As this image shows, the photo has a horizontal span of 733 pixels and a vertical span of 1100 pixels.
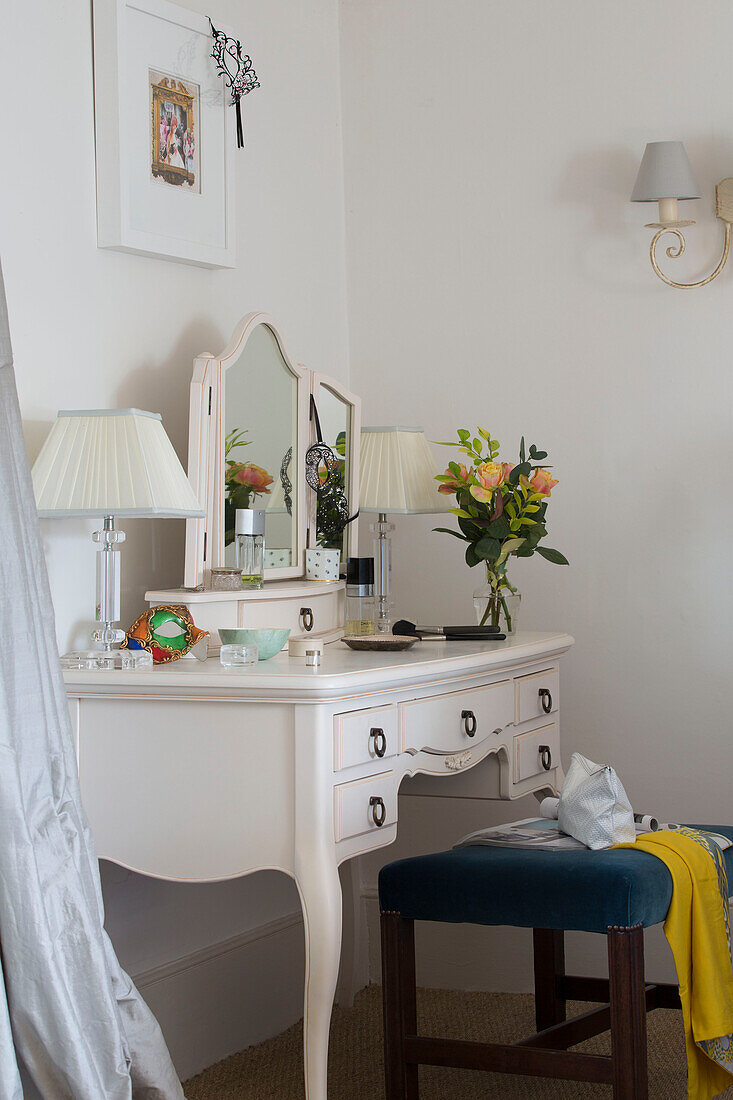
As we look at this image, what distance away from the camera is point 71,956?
5.62ft

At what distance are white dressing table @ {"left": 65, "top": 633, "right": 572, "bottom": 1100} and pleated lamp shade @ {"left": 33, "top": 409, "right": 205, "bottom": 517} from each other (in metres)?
0.27

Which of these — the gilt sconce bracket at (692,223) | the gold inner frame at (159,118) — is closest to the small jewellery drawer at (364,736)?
the gold inner frame at (159,118)

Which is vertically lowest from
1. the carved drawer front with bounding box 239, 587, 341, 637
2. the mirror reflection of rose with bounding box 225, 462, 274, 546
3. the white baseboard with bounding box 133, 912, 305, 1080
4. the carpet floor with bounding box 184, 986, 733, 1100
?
the carpet floor with bounding box 184, 986, 733, 1100

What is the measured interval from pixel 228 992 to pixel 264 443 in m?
1.17

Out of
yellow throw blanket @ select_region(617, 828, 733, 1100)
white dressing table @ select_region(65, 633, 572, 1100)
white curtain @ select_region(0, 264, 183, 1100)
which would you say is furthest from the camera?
yellow throw blanket @ select_region(617, 828, 733, 1100)

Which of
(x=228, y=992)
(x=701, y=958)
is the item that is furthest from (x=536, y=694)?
(x=228, y=992)

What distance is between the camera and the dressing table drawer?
232cm

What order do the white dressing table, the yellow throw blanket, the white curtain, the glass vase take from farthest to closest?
the glass vase
the yellow throw blanket
the white dressing table
the white curtain

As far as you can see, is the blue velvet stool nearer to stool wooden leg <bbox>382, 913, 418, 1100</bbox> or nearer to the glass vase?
stool wooden leg <bbox>382, 913, 418, 1100</bbox>

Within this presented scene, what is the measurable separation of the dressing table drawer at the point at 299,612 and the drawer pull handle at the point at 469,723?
0.43 metres

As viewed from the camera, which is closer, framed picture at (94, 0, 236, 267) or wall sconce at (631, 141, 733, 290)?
A: framed picture at (94, 0, 236, 267)

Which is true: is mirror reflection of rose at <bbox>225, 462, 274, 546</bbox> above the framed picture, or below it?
below

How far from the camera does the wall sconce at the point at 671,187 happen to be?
2.65 metres

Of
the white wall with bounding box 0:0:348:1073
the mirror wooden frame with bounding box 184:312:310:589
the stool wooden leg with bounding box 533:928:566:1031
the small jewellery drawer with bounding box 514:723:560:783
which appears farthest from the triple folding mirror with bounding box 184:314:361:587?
the stool wooden leg with bounding box 533:928:566:1031
